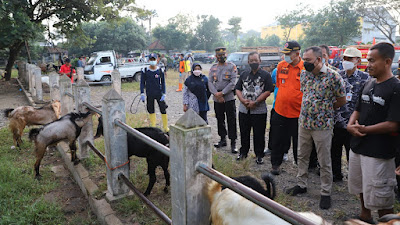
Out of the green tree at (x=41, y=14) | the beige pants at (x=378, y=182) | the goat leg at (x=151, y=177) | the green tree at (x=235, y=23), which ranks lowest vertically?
the goat leg at (x=151, y=177)

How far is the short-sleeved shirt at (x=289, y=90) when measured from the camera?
3.98 m

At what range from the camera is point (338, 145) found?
4.15 metres

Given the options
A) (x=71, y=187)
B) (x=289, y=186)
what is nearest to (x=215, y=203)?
(x=289, y=186)

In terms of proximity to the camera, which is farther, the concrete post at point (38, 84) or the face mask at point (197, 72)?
the concrete post at point (38, 84)

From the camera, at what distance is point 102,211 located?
3.32 metres

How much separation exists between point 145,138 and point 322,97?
2.05 meters

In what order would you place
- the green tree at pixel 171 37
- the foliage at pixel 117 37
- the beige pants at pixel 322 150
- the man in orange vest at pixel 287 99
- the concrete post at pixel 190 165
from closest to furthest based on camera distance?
the concrete post at pixel 190 165
the beige pants at pixel 322 150
the man in orange vest at pixel 287 99
the foliage at pixel 117 37
the green tree at pixel 171 37

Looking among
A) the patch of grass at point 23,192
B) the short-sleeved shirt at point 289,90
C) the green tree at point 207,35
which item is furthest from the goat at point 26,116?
the green tree at point 207,35

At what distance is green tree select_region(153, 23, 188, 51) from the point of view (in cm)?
4335

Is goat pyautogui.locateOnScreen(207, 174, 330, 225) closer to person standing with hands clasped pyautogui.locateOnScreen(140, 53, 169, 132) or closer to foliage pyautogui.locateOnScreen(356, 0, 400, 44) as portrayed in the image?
person standing with hands clasped pyautogui.locateOnScreen(140, 53, 169, 132)

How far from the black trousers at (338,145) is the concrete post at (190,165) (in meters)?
2.78

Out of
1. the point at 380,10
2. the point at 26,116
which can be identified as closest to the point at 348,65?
the point at 26,116

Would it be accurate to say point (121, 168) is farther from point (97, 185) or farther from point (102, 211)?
point (97, 185)

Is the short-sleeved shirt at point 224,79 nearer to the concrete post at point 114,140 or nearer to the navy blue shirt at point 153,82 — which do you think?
the navy blue shirt at point 153,82
